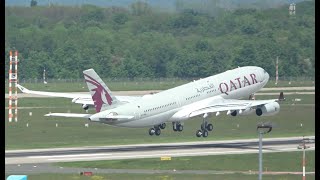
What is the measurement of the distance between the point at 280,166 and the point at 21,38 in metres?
109

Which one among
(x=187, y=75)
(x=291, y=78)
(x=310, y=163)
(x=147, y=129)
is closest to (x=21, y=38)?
(x=187, y=75)

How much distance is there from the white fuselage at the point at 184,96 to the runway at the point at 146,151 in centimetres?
330

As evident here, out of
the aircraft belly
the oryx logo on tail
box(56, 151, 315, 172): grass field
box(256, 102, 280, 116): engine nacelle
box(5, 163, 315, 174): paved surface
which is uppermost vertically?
the oryx logo on tail

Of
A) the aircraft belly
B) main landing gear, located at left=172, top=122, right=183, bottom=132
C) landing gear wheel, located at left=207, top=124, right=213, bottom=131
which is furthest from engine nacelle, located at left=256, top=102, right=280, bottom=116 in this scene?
main landing gear, located at left=172, top=122, right=183, bottom=132

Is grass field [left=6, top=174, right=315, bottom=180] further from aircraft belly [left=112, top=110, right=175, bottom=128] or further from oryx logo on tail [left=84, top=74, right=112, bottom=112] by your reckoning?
aircraft belly [left=112, top=110, right=175, bottom=128]

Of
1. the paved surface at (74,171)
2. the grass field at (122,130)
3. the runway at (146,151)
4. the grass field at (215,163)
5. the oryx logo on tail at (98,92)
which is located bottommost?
the paved surface at (74,171)

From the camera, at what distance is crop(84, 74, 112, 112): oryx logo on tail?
108062 millimetres

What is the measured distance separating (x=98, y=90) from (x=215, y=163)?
52.2 ft

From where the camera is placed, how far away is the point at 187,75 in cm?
19938

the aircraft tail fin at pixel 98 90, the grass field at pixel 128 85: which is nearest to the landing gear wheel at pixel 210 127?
the aircraft tail fin at pixel 98 90

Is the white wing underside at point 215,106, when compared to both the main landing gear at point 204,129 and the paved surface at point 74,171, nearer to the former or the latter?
the main landing gear at point 204,129

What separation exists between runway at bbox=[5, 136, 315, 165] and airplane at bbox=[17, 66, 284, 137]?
323 cm

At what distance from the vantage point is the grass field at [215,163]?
94.6 m

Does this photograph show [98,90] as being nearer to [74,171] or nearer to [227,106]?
[227,106]
